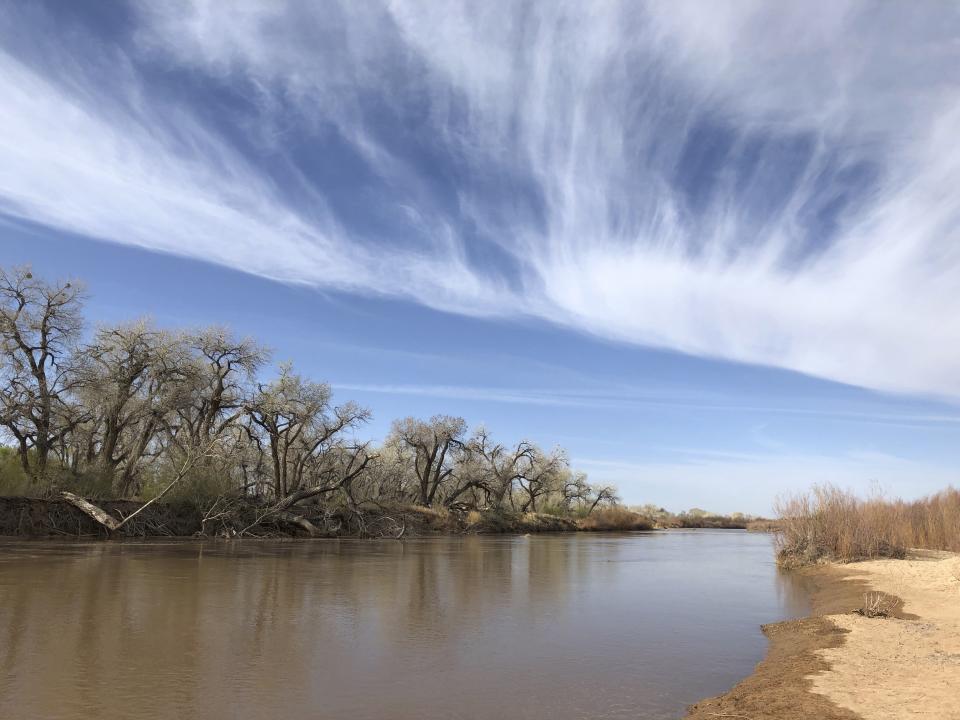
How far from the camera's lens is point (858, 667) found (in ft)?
24.8

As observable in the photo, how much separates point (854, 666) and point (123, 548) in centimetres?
2328

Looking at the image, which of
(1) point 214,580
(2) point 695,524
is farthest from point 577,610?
(2) point 695,524

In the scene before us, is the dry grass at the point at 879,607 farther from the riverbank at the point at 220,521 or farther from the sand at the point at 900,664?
the riverbank at the point at 220,521

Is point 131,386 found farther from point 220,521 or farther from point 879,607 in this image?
point 879,607

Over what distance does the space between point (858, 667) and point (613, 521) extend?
59.3 metres

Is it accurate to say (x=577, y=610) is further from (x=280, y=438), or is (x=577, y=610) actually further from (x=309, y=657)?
(x=280, y=438)

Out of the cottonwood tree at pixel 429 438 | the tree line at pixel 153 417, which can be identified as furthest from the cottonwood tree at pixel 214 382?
the cottonwood tree at pixel 429 438

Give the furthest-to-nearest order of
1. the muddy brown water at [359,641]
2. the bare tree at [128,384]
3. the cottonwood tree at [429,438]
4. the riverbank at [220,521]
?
the cottonwood tree at [429,438] < the bare tree at [128,384] < the riverbank at [220,521] < the muddy brown water at [359,641]

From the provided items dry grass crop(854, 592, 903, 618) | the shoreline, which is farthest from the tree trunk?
dry grass crop(854, 592, 903, 618)

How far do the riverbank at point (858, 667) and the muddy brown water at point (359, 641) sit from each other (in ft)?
1.74

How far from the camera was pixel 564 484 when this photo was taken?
84125 mm

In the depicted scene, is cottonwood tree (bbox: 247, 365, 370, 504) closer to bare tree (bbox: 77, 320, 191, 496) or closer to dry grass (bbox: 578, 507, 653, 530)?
bare tree (bbox: 77, 320, 191, 496)

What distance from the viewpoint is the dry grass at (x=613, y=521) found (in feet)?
204

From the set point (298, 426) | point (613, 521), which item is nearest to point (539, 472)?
point (613, 521)
